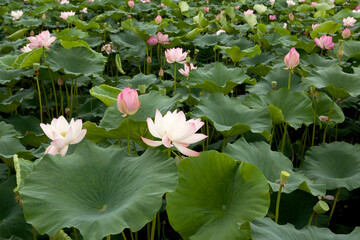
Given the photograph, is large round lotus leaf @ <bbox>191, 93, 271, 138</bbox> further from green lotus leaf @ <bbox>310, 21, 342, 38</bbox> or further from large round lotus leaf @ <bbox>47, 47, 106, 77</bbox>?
green lotus leaf @ <bbox>310, 21, 342, 38</bbox>

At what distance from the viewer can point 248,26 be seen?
3238mm

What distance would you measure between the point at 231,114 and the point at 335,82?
22.1 inches

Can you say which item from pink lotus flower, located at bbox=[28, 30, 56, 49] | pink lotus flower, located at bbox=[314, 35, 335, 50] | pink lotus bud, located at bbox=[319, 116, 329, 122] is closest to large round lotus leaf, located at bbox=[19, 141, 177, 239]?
pink lotus bud, located at bbox=[319, 116, 329, 122]

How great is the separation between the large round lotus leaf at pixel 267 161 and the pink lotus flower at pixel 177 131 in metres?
0.23

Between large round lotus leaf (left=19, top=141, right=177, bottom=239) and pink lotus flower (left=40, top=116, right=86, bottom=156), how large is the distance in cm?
3

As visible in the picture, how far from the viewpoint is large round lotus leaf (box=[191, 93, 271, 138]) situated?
1.31m

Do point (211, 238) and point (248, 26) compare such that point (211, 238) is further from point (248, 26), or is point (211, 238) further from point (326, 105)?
point (248, 26)

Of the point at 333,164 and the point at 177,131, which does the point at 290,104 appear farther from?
the point at 177,131

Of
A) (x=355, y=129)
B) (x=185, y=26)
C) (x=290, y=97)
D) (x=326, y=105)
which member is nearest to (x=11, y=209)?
(x=290, y=97)

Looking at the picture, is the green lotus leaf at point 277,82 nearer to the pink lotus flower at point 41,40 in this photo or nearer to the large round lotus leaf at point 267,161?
the large round lotus leaf at point 267,161

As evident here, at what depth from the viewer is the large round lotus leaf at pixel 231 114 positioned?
1.31 m

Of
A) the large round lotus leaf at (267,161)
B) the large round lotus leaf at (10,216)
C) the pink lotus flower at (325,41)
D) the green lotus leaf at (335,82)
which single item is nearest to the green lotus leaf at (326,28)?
the pink lotus flower at (325,41)

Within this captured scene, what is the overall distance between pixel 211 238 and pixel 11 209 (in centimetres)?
70

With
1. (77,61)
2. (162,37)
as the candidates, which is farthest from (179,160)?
(162,37)
